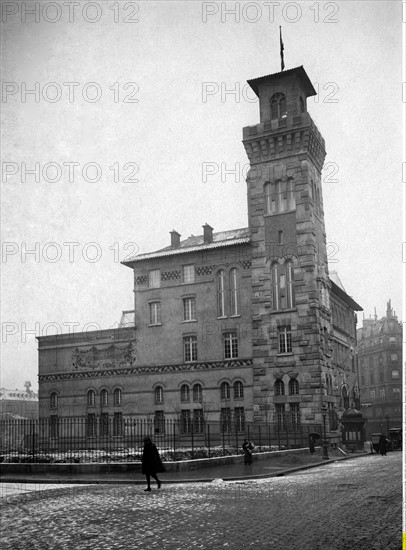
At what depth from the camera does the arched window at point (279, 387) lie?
41.1 meters

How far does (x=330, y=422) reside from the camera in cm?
4116

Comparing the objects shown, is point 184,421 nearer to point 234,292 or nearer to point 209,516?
point 234,292

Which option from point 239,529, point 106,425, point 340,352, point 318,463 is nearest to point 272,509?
point 239,529

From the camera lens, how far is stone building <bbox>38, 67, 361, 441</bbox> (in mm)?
41375

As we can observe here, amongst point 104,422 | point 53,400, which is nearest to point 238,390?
point 104,422

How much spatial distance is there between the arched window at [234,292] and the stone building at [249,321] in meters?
0.07

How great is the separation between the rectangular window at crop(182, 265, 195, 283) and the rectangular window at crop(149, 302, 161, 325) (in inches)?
104

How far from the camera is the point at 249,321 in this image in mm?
43312

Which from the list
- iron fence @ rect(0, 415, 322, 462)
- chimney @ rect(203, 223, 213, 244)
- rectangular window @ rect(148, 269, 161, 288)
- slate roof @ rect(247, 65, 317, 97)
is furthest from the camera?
rectangular window @ rect(148, 269, 161, 288)

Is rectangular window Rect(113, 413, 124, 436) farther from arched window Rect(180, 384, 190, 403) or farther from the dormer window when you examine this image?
the dormer window

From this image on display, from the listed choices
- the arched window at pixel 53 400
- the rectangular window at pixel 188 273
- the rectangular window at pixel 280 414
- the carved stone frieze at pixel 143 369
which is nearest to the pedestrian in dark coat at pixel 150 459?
the rectangular window at pixel 280 414

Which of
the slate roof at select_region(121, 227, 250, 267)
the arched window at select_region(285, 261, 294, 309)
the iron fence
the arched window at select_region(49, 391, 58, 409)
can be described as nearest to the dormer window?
the slate roof at select_region(121, 227, 250, 267)

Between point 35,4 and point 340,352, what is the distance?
131 feet

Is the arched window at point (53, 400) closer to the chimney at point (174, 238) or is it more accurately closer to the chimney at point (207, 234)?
the chimney at point (174, 238)
